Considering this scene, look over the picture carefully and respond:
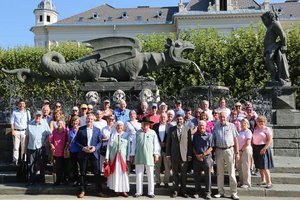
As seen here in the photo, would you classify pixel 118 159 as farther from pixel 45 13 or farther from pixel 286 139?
pixel 45 13

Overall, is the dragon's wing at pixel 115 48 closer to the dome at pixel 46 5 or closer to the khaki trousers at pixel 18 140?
the khaki trousers at pixel 18 140

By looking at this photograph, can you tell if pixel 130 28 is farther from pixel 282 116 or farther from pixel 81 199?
pixel 81 199

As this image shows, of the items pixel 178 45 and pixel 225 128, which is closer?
pixel 225 128

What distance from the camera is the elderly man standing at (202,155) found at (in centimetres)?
793

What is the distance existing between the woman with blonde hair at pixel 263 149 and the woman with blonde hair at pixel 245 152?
0.20 metres

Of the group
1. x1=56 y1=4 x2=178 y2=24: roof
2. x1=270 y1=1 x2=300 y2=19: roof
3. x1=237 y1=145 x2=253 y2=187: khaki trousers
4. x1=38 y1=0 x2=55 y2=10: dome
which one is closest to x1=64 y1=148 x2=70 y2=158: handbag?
x1=237 y1=145 x2=253 y2=187: khaki trousers

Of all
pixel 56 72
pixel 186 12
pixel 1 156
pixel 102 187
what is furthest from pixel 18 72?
pixel 186 12

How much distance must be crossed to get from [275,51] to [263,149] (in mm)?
7019

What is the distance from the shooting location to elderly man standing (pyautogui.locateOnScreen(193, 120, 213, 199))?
7930mm

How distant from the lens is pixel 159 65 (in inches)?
552

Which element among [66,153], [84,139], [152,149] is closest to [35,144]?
[66,153]

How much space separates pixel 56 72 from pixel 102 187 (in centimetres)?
671

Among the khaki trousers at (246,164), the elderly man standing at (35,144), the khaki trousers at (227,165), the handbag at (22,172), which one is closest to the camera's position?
the khaki trousers at (227,165)

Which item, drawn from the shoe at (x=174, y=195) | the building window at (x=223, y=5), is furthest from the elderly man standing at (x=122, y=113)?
the building window at (x=223, y=5)
